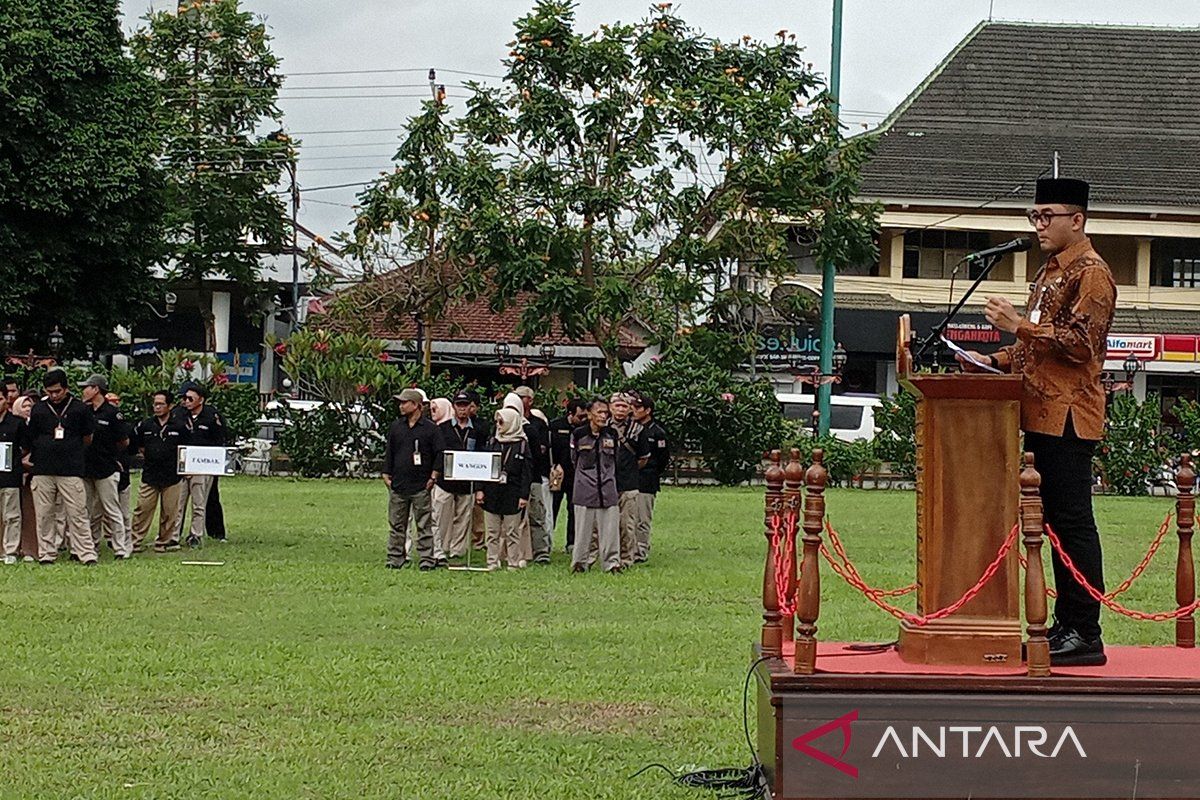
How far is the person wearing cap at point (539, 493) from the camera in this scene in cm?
2022

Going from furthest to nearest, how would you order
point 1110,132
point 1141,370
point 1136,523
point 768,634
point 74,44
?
point 1110,132 < point 1141,370 < point 74,44 < point 1136,523 < point 768,634

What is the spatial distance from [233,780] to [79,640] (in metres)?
5.10

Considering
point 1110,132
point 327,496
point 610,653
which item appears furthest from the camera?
point 1110,132

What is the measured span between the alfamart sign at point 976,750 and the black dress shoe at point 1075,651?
48cm

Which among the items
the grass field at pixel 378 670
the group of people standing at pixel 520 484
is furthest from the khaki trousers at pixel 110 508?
the group of people standing at pixel 520 484

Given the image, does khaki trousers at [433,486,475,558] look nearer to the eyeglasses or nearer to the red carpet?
the red carpet

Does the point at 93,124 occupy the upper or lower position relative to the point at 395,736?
upper

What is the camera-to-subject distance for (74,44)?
4062 centimetres

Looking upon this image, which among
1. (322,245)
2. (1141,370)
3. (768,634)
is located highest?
(322,245)

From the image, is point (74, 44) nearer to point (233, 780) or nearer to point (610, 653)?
point (610, 653)

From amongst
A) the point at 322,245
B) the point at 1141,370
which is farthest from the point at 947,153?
the point at 322,245

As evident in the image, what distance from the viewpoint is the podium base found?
768cm

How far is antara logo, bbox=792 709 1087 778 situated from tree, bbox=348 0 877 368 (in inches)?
1162

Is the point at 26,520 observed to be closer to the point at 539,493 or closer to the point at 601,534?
the point at 539,493
